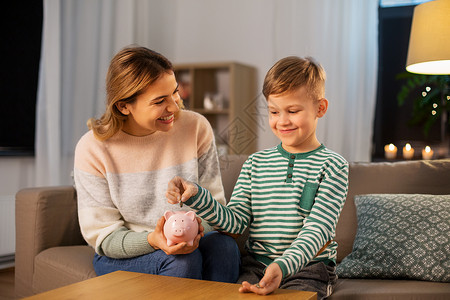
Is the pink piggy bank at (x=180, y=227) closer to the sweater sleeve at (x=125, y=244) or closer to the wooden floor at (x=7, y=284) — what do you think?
the sweater sleeve at (x=125, y=244)

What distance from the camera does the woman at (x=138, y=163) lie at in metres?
1.52

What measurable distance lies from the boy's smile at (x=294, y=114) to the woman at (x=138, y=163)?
33 cm

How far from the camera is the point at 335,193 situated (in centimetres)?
138

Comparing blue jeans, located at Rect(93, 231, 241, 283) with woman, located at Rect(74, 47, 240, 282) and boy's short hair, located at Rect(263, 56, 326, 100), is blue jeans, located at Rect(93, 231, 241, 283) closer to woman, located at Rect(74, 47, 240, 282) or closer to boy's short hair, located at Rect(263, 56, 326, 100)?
Result: woman, located at Rect(74, 47, 240, 282)

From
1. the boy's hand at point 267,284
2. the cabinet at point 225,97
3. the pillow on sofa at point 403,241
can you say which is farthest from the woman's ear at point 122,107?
the cabinet at point 225,97

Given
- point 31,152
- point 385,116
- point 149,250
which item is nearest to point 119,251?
point 149,250

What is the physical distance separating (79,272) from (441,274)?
1150 millimetres

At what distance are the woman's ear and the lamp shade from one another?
1226 mm

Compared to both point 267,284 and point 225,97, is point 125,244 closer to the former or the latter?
→ point 267,284

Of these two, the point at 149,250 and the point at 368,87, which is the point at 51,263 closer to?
the point at 149,250

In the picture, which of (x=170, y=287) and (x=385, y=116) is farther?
(x=385, y=116)

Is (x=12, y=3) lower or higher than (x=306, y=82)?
higher

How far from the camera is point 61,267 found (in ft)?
6.10

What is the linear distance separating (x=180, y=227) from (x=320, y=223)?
0.34 m
